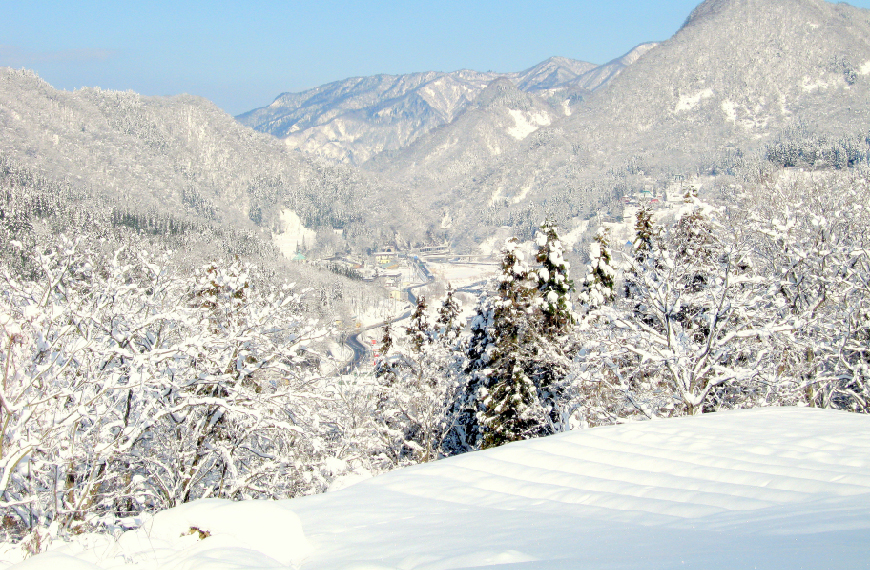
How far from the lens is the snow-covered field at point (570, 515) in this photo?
10.4 ft

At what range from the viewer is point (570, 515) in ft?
13.8

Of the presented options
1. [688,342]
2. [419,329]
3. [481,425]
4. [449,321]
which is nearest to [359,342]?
[449,321]

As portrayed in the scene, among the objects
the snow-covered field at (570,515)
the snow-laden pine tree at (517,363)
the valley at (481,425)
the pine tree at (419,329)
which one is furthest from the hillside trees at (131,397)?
the pine tree at (419,329)

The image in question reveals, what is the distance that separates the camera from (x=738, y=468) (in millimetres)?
5113

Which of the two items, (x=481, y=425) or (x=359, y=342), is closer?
(x=481, y=425)

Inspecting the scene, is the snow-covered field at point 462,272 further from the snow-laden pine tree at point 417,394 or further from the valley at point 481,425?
the valley at point 481,425

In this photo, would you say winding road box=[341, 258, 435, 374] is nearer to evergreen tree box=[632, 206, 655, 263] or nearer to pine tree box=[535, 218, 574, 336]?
evergreen tree box=[632, 206, 655, 263]

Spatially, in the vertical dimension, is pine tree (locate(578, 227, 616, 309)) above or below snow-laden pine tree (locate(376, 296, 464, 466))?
above

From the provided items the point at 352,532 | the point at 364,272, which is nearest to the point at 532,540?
the point at 352,532

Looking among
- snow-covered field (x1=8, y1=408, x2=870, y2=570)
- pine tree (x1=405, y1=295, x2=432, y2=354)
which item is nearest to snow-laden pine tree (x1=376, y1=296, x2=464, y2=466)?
pine tree (x1=405, y1=295, x2=432, y2=354)

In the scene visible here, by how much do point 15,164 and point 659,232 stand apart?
683 ft

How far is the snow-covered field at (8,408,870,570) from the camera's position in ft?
10.4

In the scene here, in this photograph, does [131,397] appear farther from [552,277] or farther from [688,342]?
[552,277]

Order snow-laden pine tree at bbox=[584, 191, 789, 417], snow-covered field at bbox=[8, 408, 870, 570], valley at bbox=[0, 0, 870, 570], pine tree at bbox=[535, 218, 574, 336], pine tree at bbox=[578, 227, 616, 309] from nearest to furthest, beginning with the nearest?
snow-covered field at bbox=[8, 408, 870, 570]
valley at bbox=[0, 0, 870, 570]
snow-laden pine tree at bbox=[584, 191, 789, 417]
pine tree at bbox=[535, 218, 574, 336]
pine tree at bbox=[578, 227, 616, 309]
